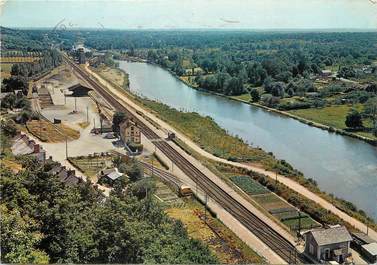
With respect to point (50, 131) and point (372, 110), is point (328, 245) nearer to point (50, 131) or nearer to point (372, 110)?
point (50, 131)

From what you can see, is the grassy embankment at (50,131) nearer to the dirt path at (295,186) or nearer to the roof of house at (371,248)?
the dirt path at (295,186)

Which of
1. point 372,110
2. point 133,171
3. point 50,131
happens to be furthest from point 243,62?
point 133,171

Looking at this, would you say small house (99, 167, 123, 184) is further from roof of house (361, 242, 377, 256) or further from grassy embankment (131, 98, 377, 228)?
roof of house (361, 242, 377, 256)

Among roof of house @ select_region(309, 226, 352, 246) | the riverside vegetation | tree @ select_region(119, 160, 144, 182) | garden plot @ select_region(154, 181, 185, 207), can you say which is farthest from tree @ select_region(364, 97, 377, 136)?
the riverside vegetation

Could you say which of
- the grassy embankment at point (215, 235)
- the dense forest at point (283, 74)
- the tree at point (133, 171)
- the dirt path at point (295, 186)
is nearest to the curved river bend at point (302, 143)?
the dirt path at point (295, 186)

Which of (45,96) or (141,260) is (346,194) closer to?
(141,260)
